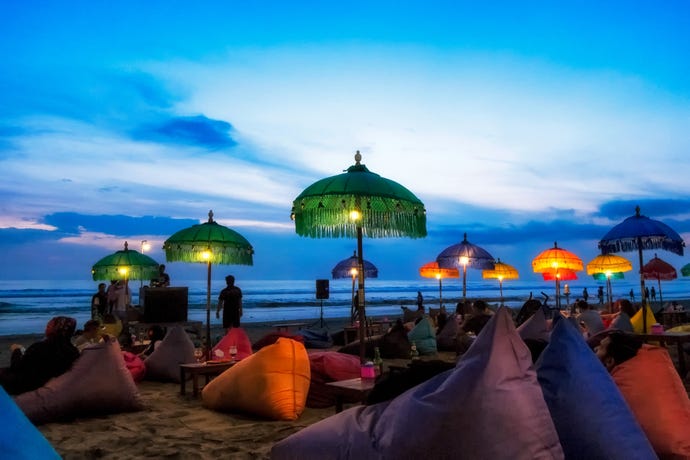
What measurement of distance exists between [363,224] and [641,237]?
564 centimetres

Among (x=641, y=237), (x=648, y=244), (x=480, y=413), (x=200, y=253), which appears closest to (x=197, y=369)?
(x=200, y=253)

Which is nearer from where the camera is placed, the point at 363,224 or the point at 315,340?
the point at 363,224

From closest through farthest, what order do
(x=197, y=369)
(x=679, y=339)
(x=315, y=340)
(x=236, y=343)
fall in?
(x=197, y=369)
(x=679, y=339)
(x=236, y=343)
(x=315, y=340)

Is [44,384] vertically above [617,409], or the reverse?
[617,409]

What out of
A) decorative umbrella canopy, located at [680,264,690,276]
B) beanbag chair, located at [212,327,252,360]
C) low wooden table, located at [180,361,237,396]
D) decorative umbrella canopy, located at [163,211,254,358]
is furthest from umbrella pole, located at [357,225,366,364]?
decorative umbrella canopy, located at [680,264,690,276]

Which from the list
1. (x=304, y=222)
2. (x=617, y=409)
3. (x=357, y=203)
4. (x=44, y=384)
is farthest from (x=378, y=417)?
(x=44, y=384)

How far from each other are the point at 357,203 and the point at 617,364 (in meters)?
2.97

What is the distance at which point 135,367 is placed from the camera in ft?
22.4

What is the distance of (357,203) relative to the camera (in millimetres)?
5176

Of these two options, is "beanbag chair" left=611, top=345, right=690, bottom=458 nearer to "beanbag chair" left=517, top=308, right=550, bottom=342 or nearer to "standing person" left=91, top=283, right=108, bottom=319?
"beanbag chair" left=517, top=308, right=550, bottom=342

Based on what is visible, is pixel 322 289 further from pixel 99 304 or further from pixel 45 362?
pixel 45 362

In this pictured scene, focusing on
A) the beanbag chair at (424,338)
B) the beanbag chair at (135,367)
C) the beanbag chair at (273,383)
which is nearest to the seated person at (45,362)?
the beanbag chair at (273,383)

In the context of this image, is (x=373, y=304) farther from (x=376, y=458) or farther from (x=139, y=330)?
(x=376, y=458)

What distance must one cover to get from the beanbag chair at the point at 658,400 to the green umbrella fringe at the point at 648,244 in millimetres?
7000
